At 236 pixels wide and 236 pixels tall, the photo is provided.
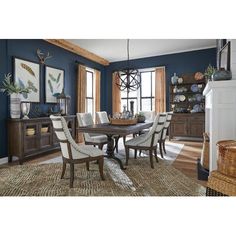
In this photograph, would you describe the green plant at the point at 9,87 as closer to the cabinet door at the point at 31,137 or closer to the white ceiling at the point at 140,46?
the cabinet door at the point at 31,137

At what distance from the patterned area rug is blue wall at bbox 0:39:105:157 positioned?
115cm

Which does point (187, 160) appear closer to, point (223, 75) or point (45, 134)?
point (223, 75)

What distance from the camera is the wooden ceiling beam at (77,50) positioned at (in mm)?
5320

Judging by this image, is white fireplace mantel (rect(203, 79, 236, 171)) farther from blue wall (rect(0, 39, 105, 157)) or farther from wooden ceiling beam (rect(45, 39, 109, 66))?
wooden ceiling beam (rect(45, 39, 109, 66))

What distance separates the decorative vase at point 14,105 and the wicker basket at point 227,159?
3632mm

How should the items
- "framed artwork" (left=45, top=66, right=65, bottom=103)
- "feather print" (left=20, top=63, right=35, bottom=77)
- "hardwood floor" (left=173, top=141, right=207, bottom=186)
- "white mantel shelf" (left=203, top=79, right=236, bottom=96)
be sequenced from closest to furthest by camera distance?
"white mantel shelf" (left=203, top=79, right=236, bottom=96)
"hardwood floor" (left=173, top=141, right=207, bottom=186)
"feather print" (left=20, top=63, right=35, bottom=77)
"framed artwork" (left=45, top=66, right=65, bottom=103)

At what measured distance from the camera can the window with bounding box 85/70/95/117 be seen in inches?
280

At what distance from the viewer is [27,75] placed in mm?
4555

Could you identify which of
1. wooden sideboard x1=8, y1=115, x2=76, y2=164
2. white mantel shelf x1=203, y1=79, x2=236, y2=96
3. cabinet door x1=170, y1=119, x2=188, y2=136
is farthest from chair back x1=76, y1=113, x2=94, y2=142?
cabinet door x1=170, y1=119, x2=188, y2=136
